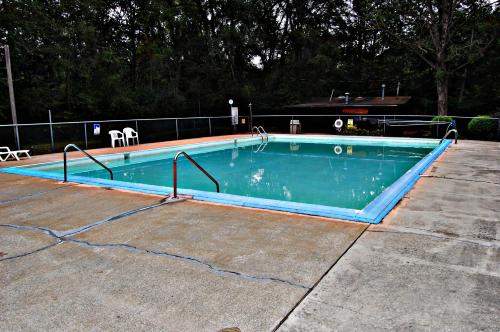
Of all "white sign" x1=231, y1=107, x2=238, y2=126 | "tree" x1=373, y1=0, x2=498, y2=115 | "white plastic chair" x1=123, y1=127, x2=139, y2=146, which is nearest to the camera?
"white plastic chair" x1=123, y1=127, x2=139, y2=146

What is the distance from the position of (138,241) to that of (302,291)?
1.67 metres

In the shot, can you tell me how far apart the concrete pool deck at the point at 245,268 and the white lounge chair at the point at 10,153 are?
5.42 m

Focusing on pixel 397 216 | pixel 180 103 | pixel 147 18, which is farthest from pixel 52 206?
pixel 147 18

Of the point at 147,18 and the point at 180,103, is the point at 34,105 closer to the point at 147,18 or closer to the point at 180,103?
the point at 180,103

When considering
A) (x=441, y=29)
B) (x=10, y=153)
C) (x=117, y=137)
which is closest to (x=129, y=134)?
(x=117, y=137)

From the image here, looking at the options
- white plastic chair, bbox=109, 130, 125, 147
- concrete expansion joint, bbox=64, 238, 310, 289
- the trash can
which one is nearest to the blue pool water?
white plastic chair, bbox=109, 130, 125, 147

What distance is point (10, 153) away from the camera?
9.28 meters

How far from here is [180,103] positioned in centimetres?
1892

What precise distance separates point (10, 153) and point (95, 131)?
9.34 feet

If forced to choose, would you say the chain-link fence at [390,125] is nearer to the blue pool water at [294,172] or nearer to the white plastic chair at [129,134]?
the blue pool water at [294,172]

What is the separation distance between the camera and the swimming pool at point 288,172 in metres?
5.04

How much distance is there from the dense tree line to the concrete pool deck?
11474mm

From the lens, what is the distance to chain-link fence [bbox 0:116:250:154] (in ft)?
34.0

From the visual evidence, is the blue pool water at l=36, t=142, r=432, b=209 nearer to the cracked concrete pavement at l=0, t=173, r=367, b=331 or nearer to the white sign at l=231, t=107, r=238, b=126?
the cracked concrete pavement at l=0, t=173, r=367, b=331
